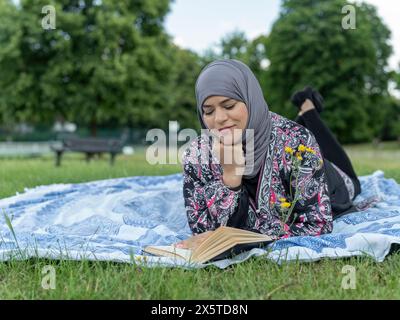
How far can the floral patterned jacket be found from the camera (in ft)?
10.1

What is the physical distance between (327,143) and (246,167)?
1746mm

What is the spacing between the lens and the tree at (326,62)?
1024 inches

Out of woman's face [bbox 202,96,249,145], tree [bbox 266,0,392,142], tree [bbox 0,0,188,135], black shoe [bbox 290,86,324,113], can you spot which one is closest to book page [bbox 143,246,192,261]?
woman's face [bbox 202,96,249,145]

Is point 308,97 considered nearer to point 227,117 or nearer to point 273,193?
point 273,193

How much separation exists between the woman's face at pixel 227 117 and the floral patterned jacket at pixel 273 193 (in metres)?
0.34

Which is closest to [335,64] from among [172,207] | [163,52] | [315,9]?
[315,9]

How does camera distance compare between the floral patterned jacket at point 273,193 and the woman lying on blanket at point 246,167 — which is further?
the floral patterned jacket at point 273,193

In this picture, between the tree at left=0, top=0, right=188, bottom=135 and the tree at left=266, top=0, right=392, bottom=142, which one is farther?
the tree at left=266, top=0, right=392, bottom=142

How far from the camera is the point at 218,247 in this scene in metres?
2.60

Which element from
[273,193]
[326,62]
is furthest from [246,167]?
[326,62]

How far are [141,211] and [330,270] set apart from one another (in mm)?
2190

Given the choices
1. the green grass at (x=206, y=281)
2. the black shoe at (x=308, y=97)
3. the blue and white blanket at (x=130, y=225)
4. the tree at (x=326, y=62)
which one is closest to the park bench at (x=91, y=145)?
the blue and white blanket at (x=130, y=225)

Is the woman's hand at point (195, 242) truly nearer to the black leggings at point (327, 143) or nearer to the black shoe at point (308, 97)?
the black leggings at point (327, 143)

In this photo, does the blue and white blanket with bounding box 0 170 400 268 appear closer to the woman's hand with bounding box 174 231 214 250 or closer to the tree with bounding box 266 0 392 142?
the woman's hand with bounding box 174 231 214 250
